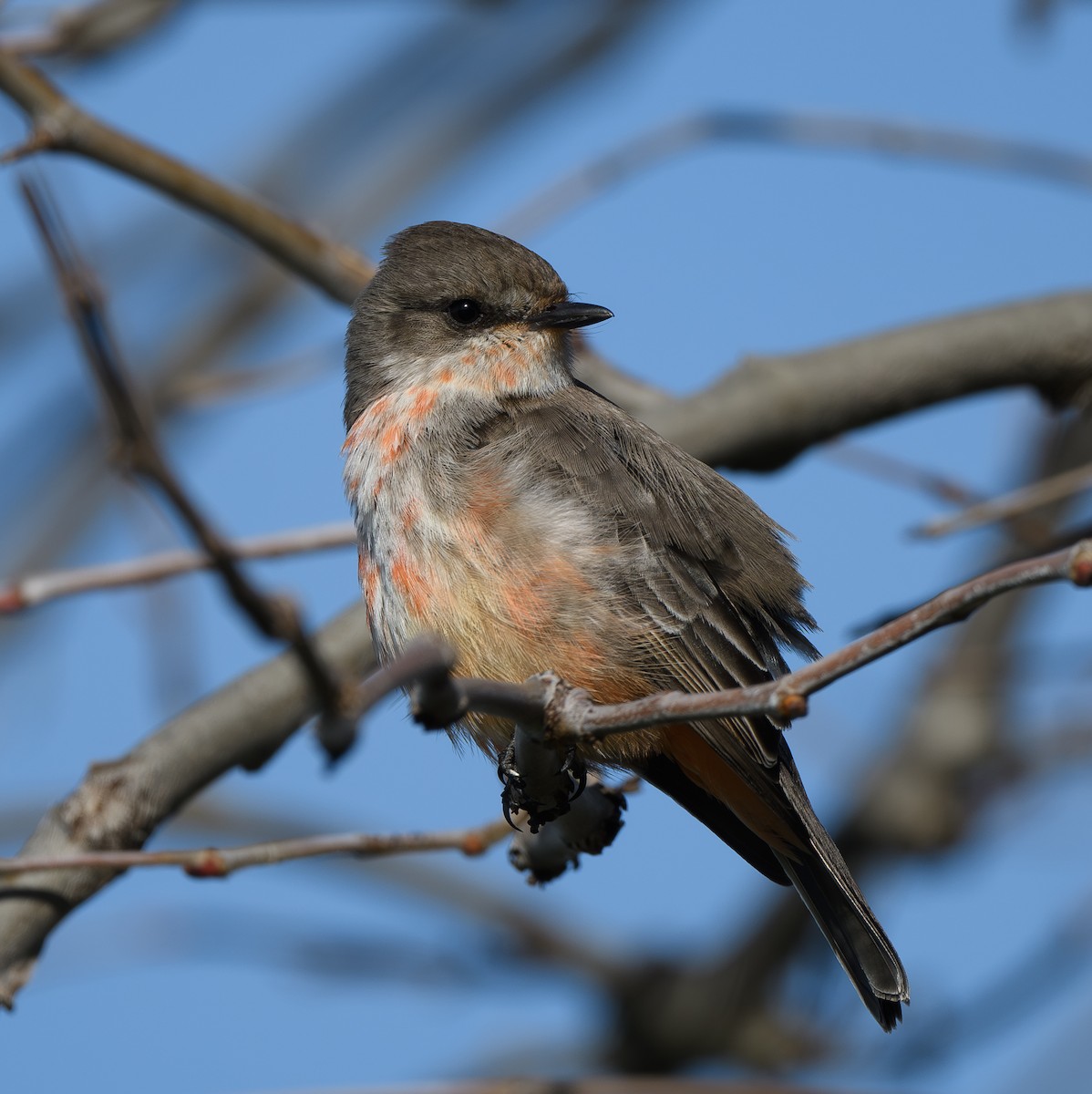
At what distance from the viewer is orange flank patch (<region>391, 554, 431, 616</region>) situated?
429 centimetres

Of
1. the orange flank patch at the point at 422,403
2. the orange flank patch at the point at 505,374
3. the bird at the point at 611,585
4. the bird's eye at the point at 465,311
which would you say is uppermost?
the bird's eye at the point at 465,311

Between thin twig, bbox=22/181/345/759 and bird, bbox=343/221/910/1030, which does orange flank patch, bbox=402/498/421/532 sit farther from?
thin twig, bbox=22/181/345/759

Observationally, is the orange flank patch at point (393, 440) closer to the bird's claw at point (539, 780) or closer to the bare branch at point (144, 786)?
the bare branch at point (144, 786)

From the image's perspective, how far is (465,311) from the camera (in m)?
5.38

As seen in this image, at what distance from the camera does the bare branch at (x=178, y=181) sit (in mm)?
4711

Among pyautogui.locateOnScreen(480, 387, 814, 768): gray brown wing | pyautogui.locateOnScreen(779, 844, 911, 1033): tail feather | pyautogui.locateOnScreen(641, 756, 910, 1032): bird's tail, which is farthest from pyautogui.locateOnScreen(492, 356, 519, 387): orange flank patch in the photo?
pyautogui.locateOnScreen(779, 844, 911, 1033): tail feather

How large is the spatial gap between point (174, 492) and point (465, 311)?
10.9 feet

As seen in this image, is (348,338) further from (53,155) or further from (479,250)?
(53,155)

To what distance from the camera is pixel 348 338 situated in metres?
5.74

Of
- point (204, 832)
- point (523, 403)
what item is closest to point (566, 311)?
point (523, 403)

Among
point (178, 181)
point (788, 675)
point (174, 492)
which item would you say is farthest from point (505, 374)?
point (174, 492)

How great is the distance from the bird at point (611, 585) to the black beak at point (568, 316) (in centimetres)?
3

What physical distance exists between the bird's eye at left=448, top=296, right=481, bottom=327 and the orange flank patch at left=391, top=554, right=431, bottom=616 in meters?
1.28

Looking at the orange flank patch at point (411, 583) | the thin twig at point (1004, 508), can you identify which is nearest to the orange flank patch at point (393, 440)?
the orange flank patch at point (411, 583)
